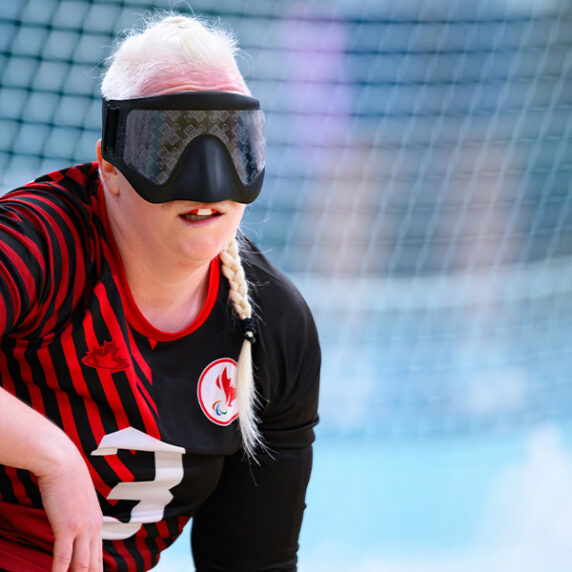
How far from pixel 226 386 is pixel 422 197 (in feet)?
8.54

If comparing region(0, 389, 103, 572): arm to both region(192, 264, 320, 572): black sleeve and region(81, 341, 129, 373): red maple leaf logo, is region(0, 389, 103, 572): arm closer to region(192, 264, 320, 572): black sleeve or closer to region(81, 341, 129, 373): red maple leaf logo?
region(81, 341, 129, 373): red maple leaf logo

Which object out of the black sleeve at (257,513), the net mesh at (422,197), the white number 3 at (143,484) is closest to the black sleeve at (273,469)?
the black sleeve at (257,513)

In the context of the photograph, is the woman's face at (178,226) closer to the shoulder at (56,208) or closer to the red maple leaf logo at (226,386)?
the shoulder at (56,208)

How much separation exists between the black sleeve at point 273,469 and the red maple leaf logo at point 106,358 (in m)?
0.19

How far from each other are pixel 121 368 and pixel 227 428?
0.57ft

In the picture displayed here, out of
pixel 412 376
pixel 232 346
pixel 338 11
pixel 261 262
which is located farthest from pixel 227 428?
pixel 338 11

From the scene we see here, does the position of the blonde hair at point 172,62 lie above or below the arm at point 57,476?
above

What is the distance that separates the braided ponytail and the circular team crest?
12mm

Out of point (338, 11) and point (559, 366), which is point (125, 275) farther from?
point (559, 366)

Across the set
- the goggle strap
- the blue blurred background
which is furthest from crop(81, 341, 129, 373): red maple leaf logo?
the blue blurred background

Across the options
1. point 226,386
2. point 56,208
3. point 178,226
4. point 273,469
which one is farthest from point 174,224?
point 273,469

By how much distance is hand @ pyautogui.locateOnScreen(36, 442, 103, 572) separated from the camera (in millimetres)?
830

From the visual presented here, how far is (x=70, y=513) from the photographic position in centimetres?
83

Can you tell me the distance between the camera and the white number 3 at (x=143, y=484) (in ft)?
3.37
